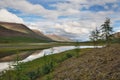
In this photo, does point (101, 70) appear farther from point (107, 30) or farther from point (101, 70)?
point (107, 30)

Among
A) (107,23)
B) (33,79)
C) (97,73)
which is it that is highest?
(107,23)

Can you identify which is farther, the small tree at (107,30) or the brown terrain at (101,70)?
the small tree at (107,30)

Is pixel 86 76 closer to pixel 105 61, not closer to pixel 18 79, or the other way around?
pixel 105 61

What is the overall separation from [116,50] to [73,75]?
5965 mm

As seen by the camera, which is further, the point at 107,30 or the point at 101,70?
the point at 107,30

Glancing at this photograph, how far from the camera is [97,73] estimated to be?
22.8m

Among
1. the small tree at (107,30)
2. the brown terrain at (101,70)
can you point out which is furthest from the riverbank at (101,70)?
the small tree at (107,30)

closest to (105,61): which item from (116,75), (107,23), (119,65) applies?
(119,65)

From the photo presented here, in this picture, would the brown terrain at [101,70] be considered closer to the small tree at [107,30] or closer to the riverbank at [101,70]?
the riverbank at [101,70]

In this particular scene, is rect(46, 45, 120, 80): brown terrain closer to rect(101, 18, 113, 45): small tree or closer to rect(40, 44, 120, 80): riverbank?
rect(40, 44, 120, 80): riverbank

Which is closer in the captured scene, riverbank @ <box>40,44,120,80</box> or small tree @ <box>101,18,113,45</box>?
riverbank @ <box>40,44,120,80</box>

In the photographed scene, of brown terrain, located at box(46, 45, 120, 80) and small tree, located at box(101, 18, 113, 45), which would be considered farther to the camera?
small tree, located at box(101, 18, 113, 45)

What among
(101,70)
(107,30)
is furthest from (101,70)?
(107,30)

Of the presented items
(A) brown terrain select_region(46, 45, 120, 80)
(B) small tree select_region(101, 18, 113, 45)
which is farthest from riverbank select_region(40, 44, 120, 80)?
(B) small tree select_region(101, 18, 113, 45)
